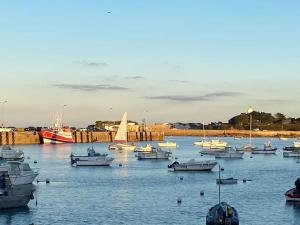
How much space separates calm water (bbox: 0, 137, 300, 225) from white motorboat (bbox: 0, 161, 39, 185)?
2.45 meters

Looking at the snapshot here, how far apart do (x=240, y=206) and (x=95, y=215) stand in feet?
44.7

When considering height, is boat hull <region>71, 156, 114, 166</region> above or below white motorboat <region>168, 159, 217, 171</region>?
above

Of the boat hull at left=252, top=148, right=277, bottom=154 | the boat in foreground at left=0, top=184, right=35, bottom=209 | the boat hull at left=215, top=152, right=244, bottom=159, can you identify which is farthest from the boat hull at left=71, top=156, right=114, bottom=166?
the boat hull at left=252, top=148, right=277, bottom=154

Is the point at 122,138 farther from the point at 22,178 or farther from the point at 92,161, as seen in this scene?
the point at 22,178

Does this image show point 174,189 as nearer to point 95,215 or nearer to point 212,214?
A: point 95,215

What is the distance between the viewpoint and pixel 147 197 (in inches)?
2813

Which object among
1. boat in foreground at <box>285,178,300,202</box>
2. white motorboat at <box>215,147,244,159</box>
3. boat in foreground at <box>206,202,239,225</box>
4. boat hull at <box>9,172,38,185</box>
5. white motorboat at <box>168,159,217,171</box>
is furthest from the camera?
white motorboat at <box>215,147,244,159</box>

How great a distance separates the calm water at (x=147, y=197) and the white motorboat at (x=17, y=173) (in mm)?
2450

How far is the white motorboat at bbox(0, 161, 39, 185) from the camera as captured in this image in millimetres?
→ 56250

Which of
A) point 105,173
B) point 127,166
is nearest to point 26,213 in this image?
point 105,173

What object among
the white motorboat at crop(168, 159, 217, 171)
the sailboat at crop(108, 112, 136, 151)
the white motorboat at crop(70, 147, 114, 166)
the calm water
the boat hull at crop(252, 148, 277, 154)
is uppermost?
the sailboat at crop(108, 112, 136, 151)

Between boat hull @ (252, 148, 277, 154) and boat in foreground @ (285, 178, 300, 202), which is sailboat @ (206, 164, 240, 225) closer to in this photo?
boat in foreground @ (285, 178, 300, 202)

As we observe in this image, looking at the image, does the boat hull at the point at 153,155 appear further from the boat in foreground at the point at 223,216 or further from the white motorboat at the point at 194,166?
the boat in foreground at the point at 223,216

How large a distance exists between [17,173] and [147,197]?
57.8ft
